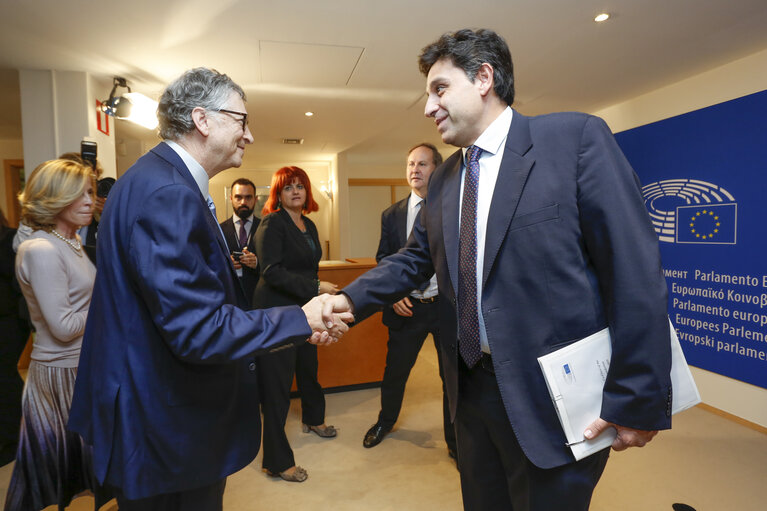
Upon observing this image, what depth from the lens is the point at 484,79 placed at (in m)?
1.21

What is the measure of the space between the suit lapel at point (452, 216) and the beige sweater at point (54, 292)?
1.57 meters

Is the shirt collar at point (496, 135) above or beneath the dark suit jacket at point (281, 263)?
above

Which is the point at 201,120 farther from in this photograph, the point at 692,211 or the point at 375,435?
the point at 692,211

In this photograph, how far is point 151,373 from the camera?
3.28 feet

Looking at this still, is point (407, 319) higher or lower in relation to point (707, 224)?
lower

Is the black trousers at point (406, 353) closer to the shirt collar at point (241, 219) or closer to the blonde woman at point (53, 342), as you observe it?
the blonde woman at point (53, 342)

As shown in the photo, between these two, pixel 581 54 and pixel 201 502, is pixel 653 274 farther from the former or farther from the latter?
pixel 581 54

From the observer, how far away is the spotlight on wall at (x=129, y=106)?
11.4ft

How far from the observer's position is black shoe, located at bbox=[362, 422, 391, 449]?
2791 mm

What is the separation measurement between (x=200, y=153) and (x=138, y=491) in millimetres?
870

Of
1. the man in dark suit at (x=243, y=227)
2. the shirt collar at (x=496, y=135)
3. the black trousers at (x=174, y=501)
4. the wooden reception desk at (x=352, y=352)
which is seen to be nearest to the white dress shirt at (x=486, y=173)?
the shirt collar at (x=496, y=135)

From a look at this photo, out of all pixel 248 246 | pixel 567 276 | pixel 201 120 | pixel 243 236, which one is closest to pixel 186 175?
pixel 201 120

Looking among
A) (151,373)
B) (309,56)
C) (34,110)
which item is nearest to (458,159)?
(151,373)

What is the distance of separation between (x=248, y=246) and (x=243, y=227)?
0.67 meters
